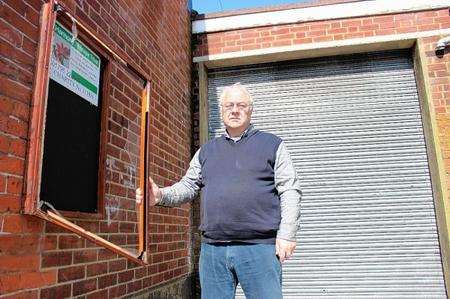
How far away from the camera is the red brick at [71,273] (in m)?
2.39

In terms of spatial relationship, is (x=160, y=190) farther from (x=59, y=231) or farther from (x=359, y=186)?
(x=359, y=186)

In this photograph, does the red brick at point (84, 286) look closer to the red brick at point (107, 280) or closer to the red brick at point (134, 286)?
the red brick at point (107, 280)

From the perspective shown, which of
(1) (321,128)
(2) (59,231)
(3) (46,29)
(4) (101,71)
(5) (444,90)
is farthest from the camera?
(1) (321,128)

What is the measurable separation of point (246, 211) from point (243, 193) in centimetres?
10

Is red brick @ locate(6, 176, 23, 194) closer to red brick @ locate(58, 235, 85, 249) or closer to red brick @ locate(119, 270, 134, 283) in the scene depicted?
red brick @ locate(58, 235, 85, 249)

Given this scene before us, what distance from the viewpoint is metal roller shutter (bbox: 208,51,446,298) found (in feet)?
16.4

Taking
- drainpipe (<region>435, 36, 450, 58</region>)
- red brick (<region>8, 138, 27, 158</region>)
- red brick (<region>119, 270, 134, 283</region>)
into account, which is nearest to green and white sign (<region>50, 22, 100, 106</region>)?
red brick (<region>8, 138, 27, 158</region>)

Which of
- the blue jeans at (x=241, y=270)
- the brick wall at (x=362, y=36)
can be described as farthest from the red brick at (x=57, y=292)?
the brick wall at (x=362, y=36)

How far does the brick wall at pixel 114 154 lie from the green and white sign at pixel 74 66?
133 mm

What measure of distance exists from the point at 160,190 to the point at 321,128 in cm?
347

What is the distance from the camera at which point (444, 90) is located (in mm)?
5020

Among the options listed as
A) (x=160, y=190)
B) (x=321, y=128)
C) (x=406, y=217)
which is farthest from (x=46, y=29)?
(x=406, y=217)

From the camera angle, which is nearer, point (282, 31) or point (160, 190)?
point (160, 190)

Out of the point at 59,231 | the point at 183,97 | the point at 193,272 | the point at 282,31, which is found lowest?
the point at 193,272
